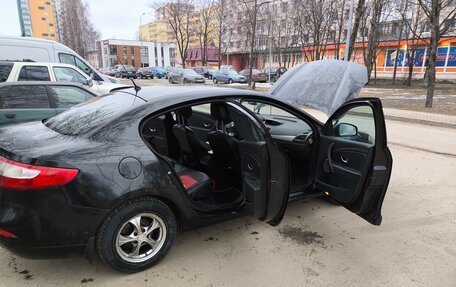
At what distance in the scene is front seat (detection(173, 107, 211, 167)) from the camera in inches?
135

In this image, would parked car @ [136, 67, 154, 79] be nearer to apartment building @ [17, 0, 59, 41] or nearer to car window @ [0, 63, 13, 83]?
car window @ [0, 63, 13, 83]

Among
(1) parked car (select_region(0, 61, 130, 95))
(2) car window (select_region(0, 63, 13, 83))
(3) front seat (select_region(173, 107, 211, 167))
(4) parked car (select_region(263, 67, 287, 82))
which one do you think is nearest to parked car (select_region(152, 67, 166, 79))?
(4) parked car (select_region(263, 67, 287, 82))

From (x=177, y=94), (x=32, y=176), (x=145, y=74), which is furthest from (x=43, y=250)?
(x=145, y=74)

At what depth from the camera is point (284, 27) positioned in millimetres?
39031

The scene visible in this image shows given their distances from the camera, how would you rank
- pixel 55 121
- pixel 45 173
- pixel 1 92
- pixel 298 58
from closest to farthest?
pixel 45 173 < pixel 55 121 < pixel 1 92 < pixel 298 58

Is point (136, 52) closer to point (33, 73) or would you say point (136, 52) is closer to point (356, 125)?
point (33, 73)

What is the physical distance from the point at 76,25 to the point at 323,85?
2310 inches

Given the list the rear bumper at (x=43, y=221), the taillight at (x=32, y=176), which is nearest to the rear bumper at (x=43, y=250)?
the rear bumper at (x=43, y=221)

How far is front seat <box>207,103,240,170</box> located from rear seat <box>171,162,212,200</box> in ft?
0.97

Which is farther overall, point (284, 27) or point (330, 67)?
point (284, 27)

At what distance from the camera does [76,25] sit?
176ft

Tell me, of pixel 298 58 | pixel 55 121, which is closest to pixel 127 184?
pixel 55 121

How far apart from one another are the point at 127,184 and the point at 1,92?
174 inches

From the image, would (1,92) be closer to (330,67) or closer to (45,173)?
(45,173)
